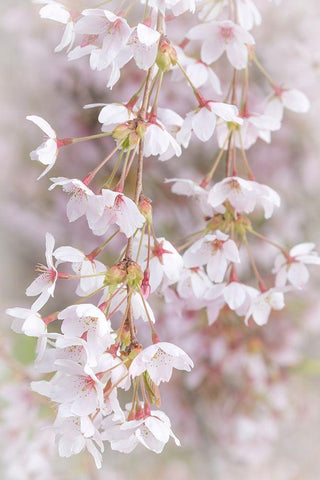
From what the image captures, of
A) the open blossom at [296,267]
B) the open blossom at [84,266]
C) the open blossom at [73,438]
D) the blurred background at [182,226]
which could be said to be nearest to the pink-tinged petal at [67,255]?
the open blossom at [84,266]

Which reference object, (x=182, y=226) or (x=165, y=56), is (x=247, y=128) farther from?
(x=182, y=226)

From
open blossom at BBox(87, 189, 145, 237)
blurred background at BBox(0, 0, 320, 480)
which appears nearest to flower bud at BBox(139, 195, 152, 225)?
open blossom at BBox(87, 189, 145, 237)

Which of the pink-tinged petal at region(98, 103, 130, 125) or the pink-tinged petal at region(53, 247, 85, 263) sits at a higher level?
the pink-tinged petal at region(98, 103, 130, 125)

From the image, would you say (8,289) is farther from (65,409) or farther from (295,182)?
(65,409)

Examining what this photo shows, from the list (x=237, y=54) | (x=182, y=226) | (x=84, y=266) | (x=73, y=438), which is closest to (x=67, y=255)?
(x=84, y=266)

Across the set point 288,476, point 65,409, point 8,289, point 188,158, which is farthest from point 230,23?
point 288,476

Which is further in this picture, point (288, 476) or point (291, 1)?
point (288, 476)

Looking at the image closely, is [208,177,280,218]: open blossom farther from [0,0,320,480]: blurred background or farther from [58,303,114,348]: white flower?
[0,0,320,480]: blurred background
